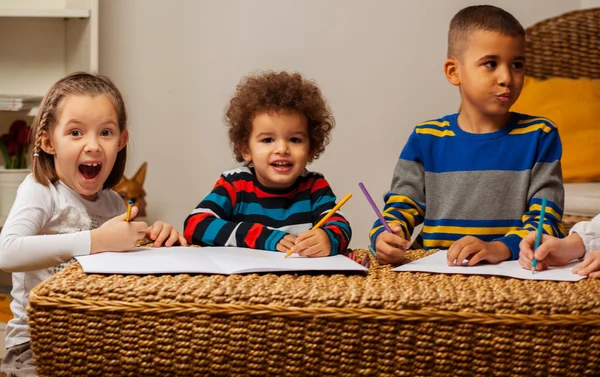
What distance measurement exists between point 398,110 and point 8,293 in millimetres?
1445

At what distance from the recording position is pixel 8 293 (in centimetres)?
219

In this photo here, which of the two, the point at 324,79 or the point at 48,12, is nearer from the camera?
the point at 48,12

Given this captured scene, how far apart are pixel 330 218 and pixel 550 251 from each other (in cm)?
36

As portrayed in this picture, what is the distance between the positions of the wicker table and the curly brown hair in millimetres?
484

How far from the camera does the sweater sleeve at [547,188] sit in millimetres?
1325

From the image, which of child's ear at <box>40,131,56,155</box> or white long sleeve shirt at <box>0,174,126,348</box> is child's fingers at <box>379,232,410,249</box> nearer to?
white long sleeve shirt at <box>0,174,126,348</box>

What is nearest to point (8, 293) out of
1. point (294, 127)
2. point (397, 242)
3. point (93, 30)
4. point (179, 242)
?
point (93, 30)

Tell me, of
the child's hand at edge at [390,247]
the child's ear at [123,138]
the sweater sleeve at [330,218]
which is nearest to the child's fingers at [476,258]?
the child's hand at edge at [390,247]

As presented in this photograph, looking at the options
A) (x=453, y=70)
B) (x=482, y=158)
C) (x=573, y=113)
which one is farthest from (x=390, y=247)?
(x=573, y=113)

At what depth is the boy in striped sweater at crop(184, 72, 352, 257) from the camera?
53.3 inches

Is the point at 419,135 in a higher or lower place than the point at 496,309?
higher

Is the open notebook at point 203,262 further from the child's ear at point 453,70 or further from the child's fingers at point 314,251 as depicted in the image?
the child's ear at point 453,70

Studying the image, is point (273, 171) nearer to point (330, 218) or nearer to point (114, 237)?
point (330, 218)

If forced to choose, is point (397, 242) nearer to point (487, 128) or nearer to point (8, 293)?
point (487, 128)
